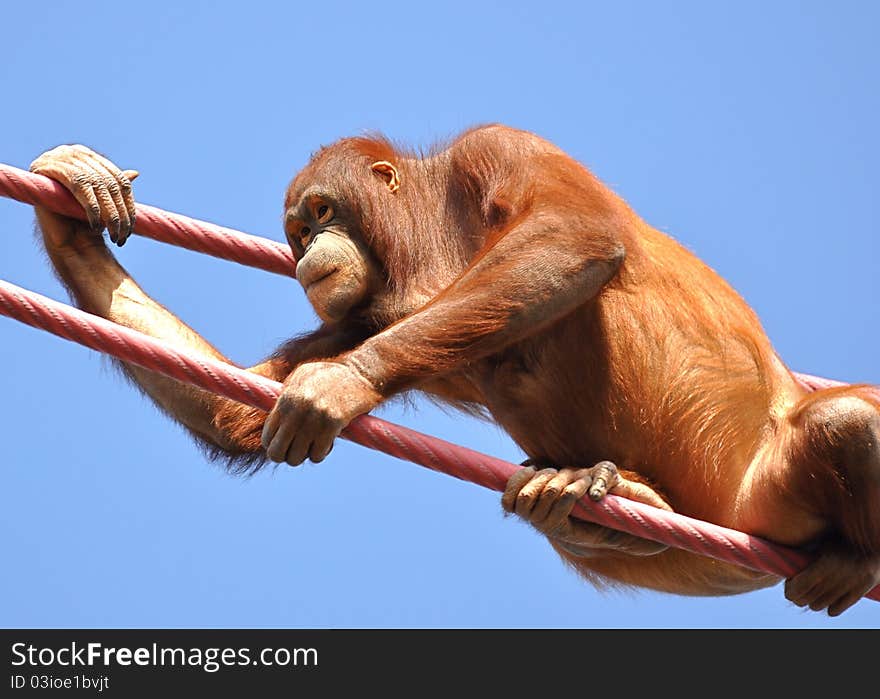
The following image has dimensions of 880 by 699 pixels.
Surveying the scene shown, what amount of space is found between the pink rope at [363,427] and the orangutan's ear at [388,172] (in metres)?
1.71

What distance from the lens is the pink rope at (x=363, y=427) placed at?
499 cm

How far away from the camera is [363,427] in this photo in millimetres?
5270

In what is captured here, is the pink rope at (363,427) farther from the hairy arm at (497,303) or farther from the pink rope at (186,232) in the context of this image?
the pink rope at (186,232)

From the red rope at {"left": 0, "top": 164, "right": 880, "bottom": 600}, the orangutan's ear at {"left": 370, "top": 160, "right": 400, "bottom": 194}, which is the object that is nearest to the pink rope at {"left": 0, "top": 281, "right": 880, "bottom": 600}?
the red rope at {"left": 0, "top": 164, "right": 880, "bottom": 600}

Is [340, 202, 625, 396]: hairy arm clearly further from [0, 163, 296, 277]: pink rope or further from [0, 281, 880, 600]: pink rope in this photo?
[0, 163, 296, 277]: pink rope

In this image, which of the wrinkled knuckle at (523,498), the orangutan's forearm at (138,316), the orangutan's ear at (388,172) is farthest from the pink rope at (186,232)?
the wrinkled knuckle at (523,498)

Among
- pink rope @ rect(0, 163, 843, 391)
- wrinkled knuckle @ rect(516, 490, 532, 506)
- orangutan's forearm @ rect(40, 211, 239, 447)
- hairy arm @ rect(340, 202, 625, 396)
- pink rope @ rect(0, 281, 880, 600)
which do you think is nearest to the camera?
pink rope @ rect(0, 281, 880, 600)

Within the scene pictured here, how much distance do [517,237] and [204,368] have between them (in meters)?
1.40

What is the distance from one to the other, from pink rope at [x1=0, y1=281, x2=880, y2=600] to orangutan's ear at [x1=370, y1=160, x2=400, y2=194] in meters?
1.71

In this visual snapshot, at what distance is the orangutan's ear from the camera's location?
6.75 metres

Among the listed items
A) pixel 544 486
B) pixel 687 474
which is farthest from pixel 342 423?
pixel 687 474

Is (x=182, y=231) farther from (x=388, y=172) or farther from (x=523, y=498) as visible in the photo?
(x=523, y=498)

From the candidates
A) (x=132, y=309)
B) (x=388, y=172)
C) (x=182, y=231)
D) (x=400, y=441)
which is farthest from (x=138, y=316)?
(x=400, y=441)

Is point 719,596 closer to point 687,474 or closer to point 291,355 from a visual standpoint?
point 687,474
